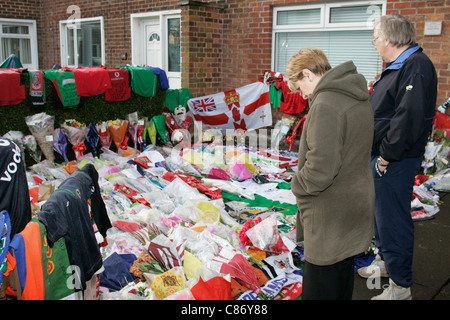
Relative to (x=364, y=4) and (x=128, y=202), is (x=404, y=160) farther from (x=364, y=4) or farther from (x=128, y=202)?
(x=364, y=4)

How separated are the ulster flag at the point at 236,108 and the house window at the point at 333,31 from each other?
2.47 feet

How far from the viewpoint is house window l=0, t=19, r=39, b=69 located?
12.4 metres

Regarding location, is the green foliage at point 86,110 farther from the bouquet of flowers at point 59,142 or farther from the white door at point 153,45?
the white door at point 153,45

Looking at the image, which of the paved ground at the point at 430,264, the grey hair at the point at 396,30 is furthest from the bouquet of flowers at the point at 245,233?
the grey hair at the point at 396,30

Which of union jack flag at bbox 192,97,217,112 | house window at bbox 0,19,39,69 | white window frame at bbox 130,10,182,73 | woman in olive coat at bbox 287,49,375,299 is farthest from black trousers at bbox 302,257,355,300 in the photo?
house window at bbox 0,19,39,69

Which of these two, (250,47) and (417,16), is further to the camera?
(250,47)

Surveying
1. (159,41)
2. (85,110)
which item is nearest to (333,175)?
(85,110)

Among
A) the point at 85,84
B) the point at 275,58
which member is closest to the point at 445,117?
the point at 275,58

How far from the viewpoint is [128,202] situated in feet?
14.4

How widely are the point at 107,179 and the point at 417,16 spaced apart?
4.80 metres

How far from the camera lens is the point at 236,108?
780 centimetres

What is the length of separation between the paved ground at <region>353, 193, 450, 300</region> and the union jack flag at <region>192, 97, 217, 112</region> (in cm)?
444
